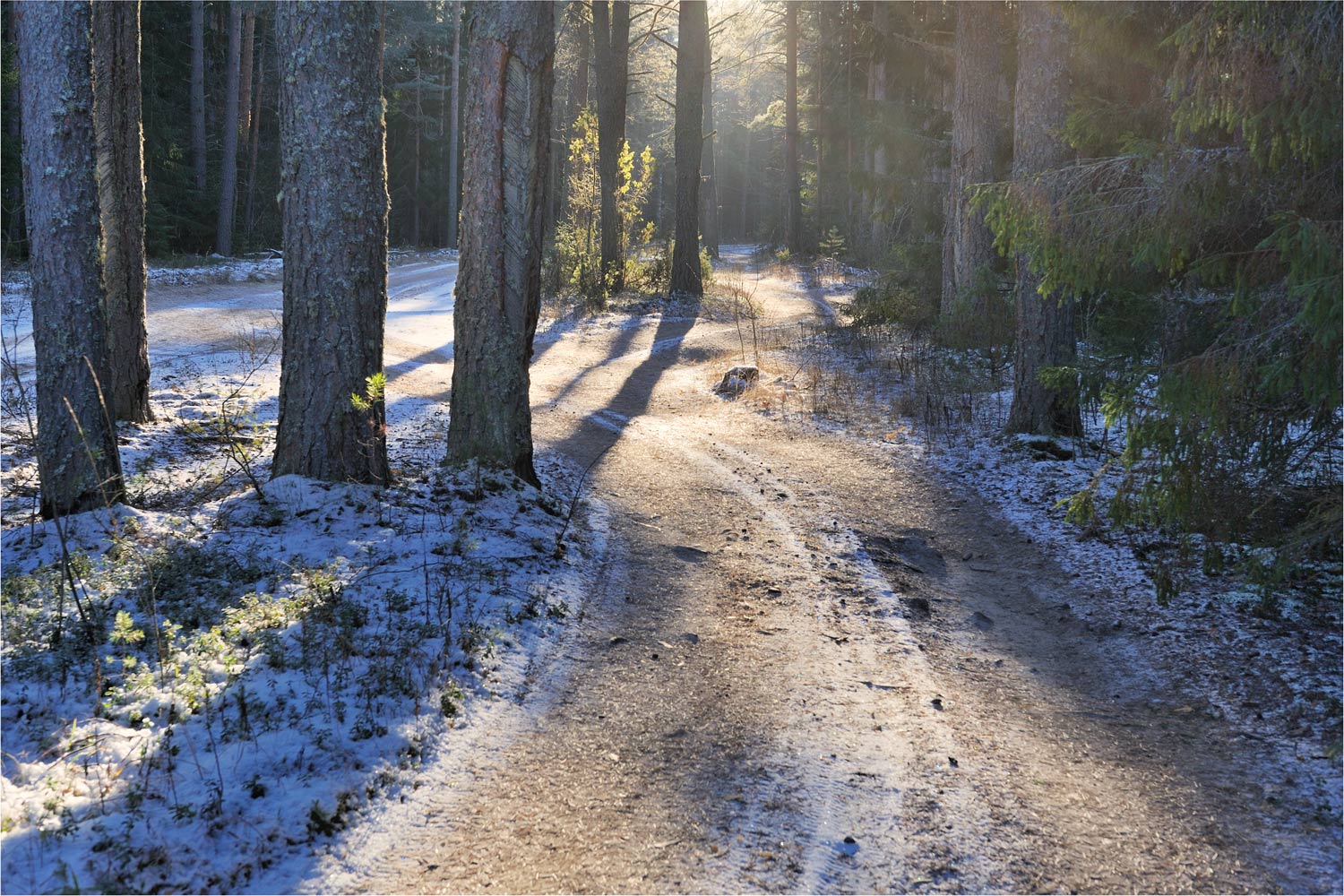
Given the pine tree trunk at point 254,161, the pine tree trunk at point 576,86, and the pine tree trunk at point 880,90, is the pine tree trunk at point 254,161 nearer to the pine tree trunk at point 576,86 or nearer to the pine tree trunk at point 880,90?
the pine tree trunk at point 576,86

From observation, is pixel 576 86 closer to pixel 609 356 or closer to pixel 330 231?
pixel 609 356

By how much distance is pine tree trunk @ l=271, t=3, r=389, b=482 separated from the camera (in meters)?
6.08

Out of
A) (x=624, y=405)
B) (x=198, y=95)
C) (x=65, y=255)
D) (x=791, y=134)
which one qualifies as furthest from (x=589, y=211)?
(x=198, y=95)

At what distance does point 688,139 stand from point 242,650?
1905cm

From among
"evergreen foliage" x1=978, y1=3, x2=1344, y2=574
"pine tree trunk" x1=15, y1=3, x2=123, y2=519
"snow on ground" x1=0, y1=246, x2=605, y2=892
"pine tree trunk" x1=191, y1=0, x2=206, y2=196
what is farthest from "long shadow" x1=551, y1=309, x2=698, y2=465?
"pine tree trunk" x1=191, y1=0, x2=206, y2=196

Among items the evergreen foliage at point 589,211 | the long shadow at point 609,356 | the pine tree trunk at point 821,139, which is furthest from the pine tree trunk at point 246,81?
the long shadow at point 609,356

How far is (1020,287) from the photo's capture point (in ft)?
29.6

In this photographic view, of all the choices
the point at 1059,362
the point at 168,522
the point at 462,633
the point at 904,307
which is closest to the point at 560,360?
the point at 904,307

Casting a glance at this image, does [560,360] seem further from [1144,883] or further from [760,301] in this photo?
[1144,883]

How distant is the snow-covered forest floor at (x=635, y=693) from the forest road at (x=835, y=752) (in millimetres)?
17

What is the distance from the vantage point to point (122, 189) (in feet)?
25.7

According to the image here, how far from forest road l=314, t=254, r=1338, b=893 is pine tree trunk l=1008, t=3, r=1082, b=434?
2.48 meters

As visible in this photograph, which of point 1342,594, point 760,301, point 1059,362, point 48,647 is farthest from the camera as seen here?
point 760,301

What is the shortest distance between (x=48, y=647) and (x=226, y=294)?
1662 centimetres
